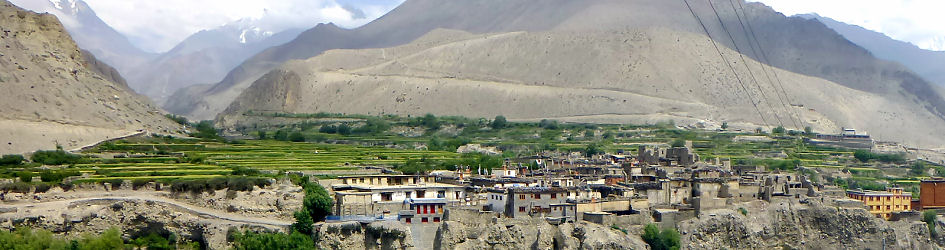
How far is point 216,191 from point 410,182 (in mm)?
8638

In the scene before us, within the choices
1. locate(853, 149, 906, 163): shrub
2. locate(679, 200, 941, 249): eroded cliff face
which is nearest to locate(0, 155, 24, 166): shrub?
locate(679, 200, 941, 249): eroded cliff face

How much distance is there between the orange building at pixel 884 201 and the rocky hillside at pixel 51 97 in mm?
45112

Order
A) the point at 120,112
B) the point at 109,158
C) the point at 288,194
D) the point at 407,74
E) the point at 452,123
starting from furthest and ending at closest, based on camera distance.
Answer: the point at 407,74 < the point at 452,123 < the point at 120,112 < the point at 109,158 < the point at 288,194

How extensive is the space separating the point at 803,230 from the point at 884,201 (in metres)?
9.37

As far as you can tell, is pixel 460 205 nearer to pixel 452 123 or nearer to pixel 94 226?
pixel 94 226

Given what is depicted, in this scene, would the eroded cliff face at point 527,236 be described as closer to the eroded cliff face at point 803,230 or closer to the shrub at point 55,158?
the eroded cliff face at point 803,230

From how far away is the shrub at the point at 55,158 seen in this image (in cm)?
6331

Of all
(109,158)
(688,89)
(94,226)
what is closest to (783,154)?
(109,158)

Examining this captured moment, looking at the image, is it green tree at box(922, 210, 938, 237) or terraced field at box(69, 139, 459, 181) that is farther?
green tree at box(922, 210, 938, 237)

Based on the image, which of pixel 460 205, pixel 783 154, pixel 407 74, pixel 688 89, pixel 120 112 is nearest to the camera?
pixel 460 205

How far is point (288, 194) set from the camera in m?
52.6

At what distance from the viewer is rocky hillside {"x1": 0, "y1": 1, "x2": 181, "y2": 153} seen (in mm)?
73562

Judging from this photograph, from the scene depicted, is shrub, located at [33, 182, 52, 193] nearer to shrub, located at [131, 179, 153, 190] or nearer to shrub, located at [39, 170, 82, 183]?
shrub, located at [39, 170, 82, 183]

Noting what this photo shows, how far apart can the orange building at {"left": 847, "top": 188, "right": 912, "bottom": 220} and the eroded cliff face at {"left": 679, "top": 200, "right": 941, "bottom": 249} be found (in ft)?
6.34
